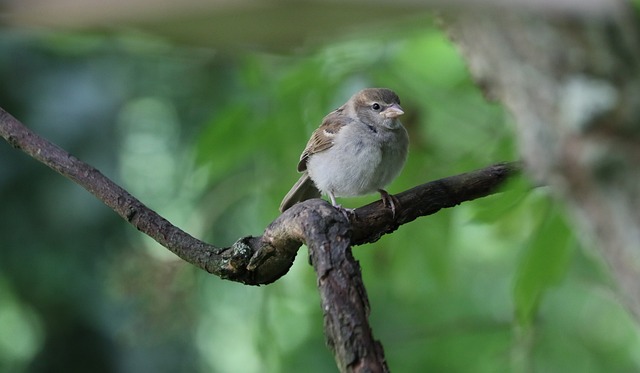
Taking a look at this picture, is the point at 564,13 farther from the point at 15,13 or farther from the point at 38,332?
the point at 38,332

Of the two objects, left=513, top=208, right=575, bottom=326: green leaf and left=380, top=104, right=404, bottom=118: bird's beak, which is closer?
left=513, top=208, right=575, bottom=326: green leaf

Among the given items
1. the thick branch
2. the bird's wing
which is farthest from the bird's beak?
the thick branch

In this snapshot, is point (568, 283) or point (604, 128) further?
point (568, 283)

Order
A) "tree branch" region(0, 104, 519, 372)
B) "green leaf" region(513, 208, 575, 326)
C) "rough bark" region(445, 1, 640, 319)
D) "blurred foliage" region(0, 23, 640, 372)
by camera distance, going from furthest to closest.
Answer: "blurred foliage" region(0, 23, 640, 372), "green leaf" region(513, 208, 575, 326), "tree branch" region(0, 104, 519, 372), "rough bark" region(445, 1, 640, 319)

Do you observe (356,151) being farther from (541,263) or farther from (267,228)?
(267,228)

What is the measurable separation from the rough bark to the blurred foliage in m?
0.80

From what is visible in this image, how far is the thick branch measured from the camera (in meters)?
1.85

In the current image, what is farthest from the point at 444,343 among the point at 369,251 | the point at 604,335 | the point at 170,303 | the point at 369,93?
the point at 170,303

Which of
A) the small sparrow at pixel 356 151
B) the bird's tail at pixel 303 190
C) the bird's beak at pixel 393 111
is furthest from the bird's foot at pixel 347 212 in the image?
the bird's beak at pixel 393 111

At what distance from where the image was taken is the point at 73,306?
5219 millimetres

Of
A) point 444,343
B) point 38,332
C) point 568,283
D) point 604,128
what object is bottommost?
point 604,128

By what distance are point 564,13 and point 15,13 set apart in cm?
65

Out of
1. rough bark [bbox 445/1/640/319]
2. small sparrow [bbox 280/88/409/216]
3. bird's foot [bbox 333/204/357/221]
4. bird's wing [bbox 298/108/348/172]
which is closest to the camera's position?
rough bark [bbox 445/1/640/319]

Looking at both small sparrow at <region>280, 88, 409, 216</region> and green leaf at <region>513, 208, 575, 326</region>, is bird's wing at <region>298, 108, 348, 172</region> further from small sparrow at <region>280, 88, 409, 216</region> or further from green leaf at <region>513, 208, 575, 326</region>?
green leaf at <region>513, 208, 575, 326</region>
